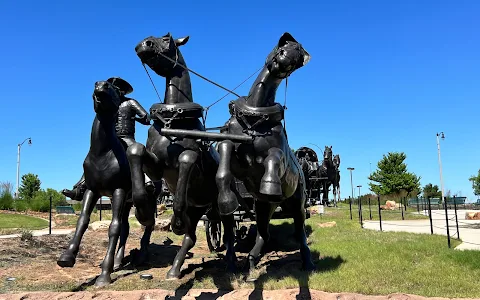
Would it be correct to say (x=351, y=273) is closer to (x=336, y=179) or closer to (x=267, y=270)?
(x=267, y=270)

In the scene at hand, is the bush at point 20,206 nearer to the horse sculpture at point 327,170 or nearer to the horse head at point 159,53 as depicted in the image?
the horse sculpture at point 327,170

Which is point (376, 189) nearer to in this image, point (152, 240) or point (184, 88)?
point (152, 240)

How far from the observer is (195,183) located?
5.95 m

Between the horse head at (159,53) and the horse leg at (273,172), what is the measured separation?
2.03 m

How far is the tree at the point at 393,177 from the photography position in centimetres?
4678

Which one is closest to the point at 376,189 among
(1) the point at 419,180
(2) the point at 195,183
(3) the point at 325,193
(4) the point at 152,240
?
(1) the point at 419,180

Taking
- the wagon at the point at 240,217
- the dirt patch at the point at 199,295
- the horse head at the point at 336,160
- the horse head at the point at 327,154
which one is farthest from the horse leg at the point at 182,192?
the horse head at the point at 336,160

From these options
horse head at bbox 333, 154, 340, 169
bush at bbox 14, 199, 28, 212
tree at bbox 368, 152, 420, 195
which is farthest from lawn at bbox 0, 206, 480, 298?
tree at bbox 368, 152, 420, 195

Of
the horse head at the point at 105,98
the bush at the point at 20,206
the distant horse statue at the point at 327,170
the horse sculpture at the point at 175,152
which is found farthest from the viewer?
the bush at the point at 20,206

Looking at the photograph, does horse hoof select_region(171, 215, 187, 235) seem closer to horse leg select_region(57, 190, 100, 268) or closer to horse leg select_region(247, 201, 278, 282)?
horse leg select_region(247, 201, 278, 282)

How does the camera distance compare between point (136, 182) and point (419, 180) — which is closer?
point (136, 182)

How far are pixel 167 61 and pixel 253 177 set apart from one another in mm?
2062

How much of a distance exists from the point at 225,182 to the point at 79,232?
2.93 meters

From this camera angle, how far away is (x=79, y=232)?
6180 mm
